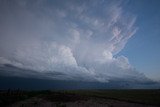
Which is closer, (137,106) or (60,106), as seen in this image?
(60,106)

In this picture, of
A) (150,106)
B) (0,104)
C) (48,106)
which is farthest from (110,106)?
(0,104)

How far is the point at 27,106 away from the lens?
→ 52.3 meters

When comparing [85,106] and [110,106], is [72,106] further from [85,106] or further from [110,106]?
[110,106]

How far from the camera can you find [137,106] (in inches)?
2329

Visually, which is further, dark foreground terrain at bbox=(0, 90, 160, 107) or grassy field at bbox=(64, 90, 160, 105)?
grassy field at bbox=(64, 90, 160, 105)

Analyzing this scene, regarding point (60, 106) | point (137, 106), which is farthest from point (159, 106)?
point (60, 106)

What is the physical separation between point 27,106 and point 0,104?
11579mm

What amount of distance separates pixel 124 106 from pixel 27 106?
31336 mm

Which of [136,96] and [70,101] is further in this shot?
[136,96]

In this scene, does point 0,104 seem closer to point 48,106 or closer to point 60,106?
point 48,106

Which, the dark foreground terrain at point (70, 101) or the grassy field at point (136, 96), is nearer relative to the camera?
the dark foreground terrain at point (70, 101)

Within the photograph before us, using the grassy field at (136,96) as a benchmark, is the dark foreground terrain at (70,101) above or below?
below

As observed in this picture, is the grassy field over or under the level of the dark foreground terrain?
over

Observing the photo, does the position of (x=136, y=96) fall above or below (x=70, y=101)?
above
